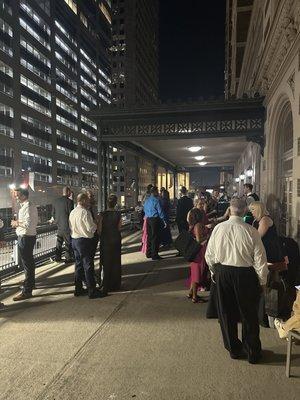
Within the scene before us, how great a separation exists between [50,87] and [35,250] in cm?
7510

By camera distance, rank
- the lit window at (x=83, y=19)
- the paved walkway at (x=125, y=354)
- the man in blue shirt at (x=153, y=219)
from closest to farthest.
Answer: the paved walkway at (x=125, y=354) → the man in blue shirt at (x=153, y=219) → the lit window at (x=83, y=19)

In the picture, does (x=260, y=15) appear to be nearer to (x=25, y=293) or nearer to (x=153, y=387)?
(x=25, y=293)

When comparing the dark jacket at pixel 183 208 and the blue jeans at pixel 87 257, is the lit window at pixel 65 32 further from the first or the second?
the blue jeans at pixel 87 257

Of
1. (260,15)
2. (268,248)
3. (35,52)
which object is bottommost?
(268,248)

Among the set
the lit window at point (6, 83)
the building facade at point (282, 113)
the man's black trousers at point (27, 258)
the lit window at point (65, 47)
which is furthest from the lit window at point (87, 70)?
the man's black trousers at point (27, 258)

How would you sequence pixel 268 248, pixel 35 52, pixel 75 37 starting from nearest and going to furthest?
1. pixel 268 248
2. pixel 35 52
3. pixel 75 37

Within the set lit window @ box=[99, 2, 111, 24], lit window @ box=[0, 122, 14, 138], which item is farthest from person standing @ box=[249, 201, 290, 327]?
lit window @ box=[99, 2, 111, 24]

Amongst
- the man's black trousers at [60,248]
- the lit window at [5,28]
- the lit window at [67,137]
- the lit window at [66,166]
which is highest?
the lit window at [5,28]

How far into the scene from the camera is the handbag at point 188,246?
19.6 ft

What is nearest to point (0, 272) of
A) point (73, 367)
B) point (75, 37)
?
point (73, 367)

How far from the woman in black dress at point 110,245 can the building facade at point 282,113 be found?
3.65m

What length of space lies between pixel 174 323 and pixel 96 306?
1485 mm

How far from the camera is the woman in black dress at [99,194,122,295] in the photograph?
6.69 m

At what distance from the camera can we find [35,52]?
233ft
